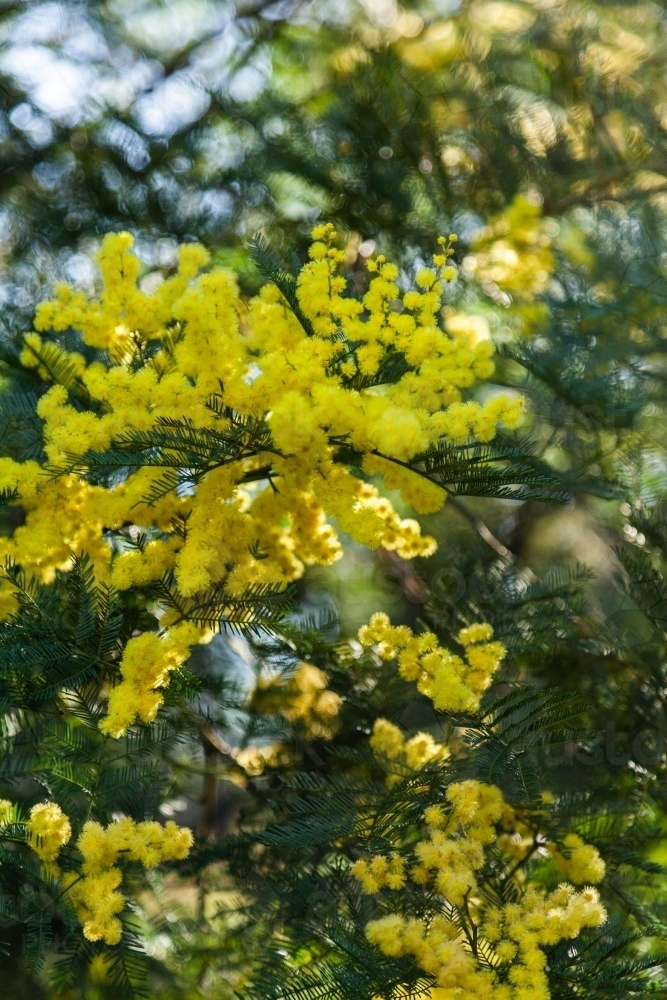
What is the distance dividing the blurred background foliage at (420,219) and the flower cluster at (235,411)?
0.31 metres

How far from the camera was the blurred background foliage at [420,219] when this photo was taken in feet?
4.67

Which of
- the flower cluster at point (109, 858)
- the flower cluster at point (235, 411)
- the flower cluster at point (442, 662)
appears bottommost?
the flower cluster at point (109, 858)

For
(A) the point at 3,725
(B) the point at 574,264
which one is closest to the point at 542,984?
(A) the point at 3,725

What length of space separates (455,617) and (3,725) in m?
0.61

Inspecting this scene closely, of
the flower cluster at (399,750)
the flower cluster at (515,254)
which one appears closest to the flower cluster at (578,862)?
the flower cluster at (399,750)

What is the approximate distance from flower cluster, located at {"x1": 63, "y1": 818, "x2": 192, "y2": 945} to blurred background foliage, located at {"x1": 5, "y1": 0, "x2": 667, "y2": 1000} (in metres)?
0.34

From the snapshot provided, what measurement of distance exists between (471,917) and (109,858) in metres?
0.40

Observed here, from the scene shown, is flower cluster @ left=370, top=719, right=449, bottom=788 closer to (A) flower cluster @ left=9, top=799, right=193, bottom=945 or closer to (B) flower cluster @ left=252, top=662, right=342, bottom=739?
(B) flower cluster @ left=252, top=662, right=342, bottom=739

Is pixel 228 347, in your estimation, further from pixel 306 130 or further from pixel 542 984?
pixel 306 130

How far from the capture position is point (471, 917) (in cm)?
107

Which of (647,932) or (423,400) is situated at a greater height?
(423,400)

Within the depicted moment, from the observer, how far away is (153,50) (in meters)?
2.20

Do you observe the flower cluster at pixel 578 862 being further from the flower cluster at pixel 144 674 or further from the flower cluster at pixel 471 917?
the flower cluster at pixel 144 674

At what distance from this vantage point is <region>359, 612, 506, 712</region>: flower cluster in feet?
3.41
